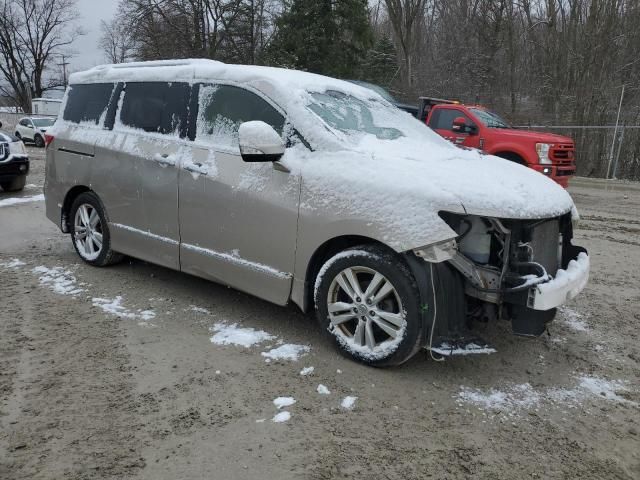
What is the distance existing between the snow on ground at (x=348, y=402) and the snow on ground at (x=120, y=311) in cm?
181

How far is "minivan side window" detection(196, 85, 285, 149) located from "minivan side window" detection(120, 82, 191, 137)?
208 mm

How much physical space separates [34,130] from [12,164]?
20.3 meters

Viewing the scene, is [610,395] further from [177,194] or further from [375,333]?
[177,194]

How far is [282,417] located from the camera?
116 inches

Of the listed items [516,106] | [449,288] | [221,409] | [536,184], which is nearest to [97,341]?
[221,409]

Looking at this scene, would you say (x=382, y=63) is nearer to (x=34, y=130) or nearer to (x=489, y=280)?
(x=34, y=130)

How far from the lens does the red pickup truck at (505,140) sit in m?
10.3

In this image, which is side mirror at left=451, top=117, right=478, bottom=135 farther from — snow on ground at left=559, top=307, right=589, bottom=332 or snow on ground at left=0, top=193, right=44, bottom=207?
snow on ground at left=0, top=193, right=44, bottom=207

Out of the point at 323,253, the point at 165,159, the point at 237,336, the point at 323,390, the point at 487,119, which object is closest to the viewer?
the point at 323,390

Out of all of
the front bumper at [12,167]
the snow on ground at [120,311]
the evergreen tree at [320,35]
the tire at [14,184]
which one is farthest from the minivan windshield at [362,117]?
the evergreen tree at [320,35]

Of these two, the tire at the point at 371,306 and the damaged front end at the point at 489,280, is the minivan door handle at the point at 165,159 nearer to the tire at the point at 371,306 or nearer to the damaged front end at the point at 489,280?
the tire at the point at 371,306

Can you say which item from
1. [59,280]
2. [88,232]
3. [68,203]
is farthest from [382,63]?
[59,280]

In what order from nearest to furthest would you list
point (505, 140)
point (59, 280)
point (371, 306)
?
point (371, 306), point (59, 280), point (505, 140)

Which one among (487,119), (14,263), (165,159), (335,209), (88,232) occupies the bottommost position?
(14,263)
